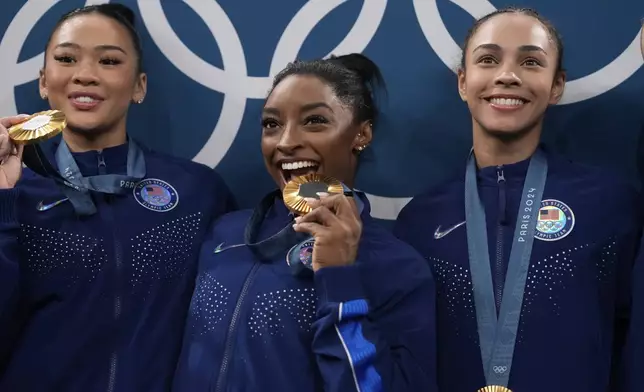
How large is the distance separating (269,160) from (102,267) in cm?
57

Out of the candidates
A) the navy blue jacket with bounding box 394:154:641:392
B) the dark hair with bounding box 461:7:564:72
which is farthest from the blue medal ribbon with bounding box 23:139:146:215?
the dark hair with bounding box 461:7:564:72

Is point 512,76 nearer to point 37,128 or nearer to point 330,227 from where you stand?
point 330,227

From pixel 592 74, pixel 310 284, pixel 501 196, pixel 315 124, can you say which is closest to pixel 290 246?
pixel 310 284

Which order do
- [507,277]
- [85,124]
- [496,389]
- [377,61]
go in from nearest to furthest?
[496,389]
[507,277]
[85,124]
[377,61]

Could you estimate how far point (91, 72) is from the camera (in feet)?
9.11

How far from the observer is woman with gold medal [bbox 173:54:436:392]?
203 centimetres

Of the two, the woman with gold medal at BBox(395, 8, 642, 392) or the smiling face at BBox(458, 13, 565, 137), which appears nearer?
the woman with gold medal at BBox(395, 8, 642, 392)

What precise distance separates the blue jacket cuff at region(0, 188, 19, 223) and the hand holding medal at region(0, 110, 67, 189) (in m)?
0.03

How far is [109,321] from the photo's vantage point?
2430 millimetres

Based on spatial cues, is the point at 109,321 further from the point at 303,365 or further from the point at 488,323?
the point at 488,323

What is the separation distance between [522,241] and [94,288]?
1.22 meters

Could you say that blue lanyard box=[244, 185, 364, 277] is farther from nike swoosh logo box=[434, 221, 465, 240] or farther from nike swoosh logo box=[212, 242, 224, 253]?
nike swoosh logo box=[434, 221, 465, 240]

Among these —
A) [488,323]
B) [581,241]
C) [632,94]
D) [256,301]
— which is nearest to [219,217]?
[256,301]

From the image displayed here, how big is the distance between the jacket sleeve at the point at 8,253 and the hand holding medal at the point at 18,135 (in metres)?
0.05
